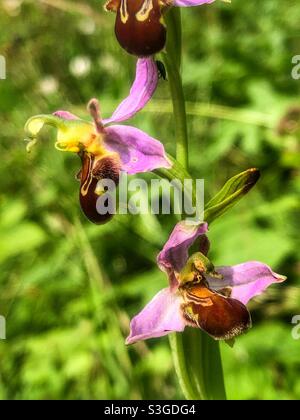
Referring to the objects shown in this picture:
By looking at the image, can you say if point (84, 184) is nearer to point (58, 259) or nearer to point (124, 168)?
point (124, 168)

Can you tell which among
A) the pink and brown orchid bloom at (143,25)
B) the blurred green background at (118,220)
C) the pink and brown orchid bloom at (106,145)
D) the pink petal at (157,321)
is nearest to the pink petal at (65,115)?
the pink and brown orchid bloom at (106,145)

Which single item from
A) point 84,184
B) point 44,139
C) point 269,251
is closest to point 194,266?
point 84,184

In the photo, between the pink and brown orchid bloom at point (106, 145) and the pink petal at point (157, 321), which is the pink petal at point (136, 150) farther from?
the pink petal at point (157, 321)

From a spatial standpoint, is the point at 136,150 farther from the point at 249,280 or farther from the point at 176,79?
Answer: the point at 249,280

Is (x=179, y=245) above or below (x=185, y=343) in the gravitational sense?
above

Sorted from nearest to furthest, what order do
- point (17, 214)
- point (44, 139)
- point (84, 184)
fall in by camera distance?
point (84, 184) → point (17, 214) → point (44, 139)

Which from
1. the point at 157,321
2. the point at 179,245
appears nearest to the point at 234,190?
the point at 179,245
